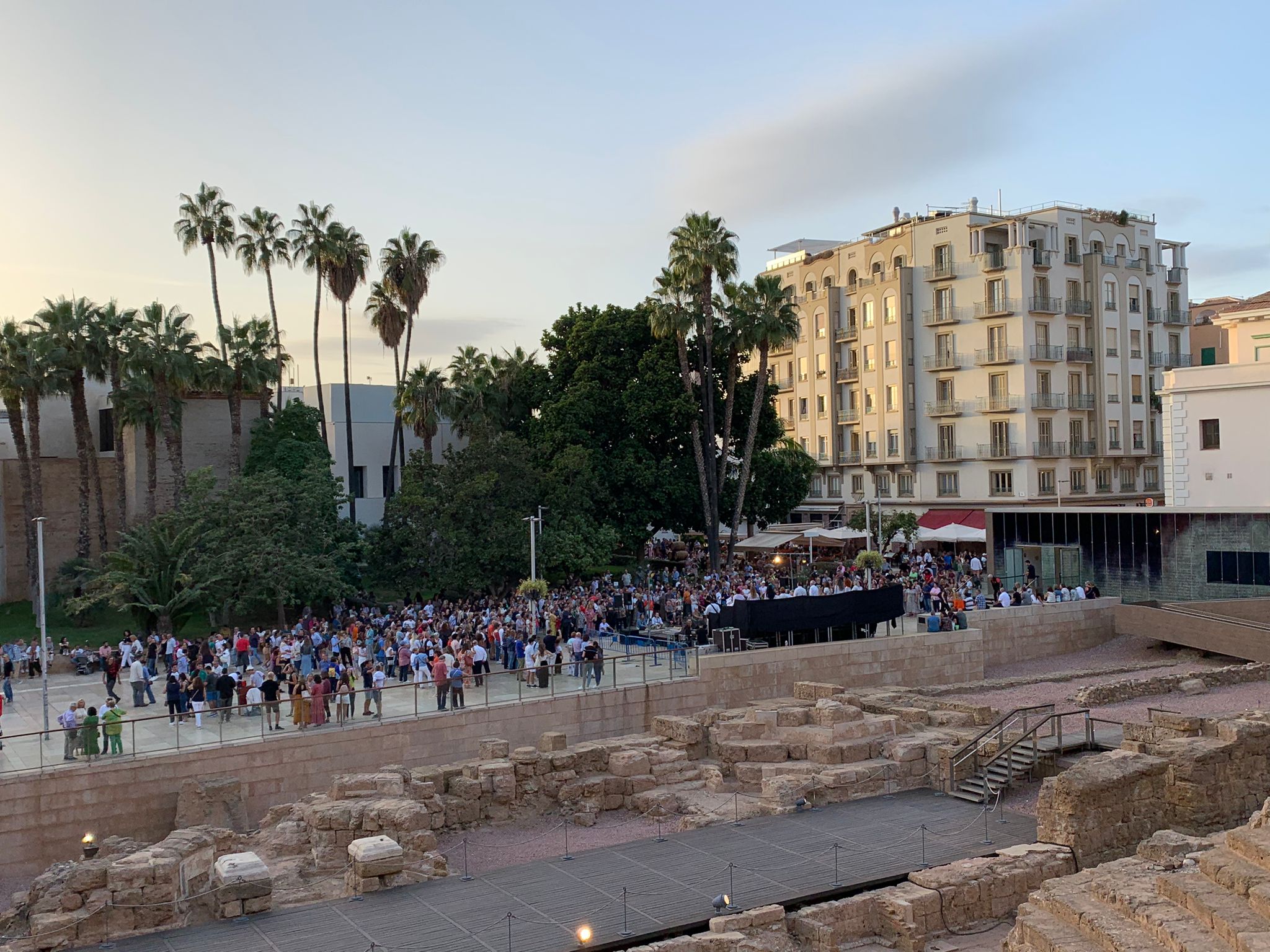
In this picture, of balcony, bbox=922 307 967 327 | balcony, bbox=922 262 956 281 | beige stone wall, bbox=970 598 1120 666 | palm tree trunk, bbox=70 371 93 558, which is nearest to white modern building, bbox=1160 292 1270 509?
beige stone wall, bbox=970 598 1120 666

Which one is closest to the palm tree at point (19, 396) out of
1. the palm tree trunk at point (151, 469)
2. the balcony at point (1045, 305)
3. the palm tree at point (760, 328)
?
the palm tree trunk at point (151, 469)

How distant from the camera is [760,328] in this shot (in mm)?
47656

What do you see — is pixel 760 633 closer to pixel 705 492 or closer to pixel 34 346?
pixel 705 492

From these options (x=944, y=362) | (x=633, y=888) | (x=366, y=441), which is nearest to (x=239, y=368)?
(x=366, y=441)

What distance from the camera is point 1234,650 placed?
113ft

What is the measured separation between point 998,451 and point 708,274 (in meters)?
21.9

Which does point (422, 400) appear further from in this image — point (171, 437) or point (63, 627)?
point (63, 627)

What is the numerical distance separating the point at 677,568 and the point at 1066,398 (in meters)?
24.9

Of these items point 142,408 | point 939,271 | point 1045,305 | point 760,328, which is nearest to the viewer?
point 142,408

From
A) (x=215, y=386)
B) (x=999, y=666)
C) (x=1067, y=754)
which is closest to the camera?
(x=1067, y=754)

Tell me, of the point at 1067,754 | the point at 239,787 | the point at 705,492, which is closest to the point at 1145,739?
the point at 1067,754

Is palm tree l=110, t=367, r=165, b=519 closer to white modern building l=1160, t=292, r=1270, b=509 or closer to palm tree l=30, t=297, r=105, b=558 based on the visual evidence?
palm tree l=30, t=297, r=105, b=558

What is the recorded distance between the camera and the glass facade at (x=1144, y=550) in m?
38.2

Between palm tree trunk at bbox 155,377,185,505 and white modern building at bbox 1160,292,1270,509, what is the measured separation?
3796cm
